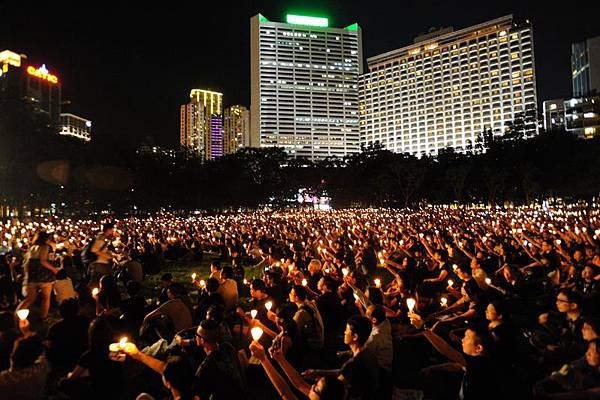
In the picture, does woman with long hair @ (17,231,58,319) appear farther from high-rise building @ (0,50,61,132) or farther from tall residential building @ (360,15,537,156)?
high-rise building @ (0,50,61,132)

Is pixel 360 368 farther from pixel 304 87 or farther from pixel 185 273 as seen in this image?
pixel 304 87

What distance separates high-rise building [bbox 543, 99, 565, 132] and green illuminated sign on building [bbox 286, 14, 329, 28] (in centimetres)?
10075

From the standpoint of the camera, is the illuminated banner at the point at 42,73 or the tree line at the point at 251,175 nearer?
the tree line at the point at 251,175

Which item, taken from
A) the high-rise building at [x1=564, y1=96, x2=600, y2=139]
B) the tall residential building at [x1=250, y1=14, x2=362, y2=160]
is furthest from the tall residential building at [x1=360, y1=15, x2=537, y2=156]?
the high-rise building at [x1=564, y1=96, x2=600, y2=139]

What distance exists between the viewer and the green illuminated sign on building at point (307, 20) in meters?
183

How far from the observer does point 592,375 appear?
423 cm

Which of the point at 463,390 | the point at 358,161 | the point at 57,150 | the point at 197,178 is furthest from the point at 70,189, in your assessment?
the point at 358,161

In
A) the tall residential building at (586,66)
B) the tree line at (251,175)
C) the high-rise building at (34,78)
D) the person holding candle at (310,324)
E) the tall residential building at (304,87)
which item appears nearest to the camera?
the person holding candle at (310,324)

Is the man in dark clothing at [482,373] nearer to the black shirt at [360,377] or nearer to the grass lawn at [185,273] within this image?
the black shirt at [360,377]

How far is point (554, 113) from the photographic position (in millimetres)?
120625

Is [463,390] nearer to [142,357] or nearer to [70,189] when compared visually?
[142,357]

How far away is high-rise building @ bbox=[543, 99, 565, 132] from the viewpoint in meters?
119

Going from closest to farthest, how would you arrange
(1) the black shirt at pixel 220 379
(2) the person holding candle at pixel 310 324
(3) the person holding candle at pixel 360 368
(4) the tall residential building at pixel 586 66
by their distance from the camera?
1. (1) the black shirt at pixel 220 379
2. (3) the person holding candle at pixel 360 368
3. (2) the person holding candle at pixel 310 324
4. (4) the tall residential building at pixel 586 66

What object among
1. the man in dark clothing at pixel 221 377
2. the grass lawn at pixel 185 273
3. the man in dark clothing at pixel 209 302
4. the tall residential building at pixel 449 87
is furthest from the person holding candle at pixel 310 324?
the tall residential building at pixel 449 87
